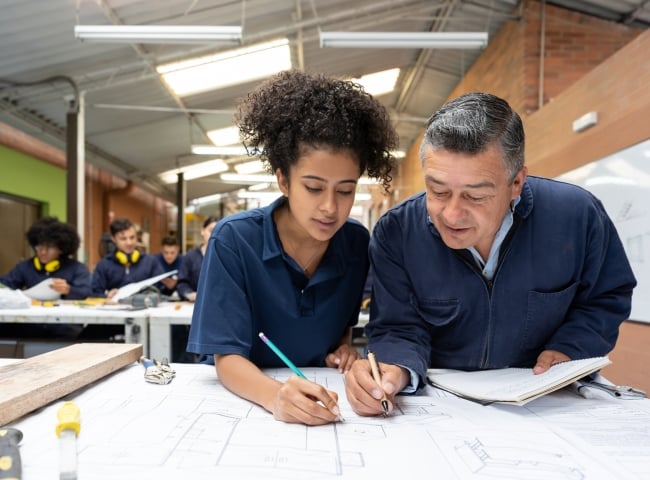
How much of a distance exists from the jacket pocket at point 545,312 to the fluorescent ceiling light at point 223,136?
25.0 ft

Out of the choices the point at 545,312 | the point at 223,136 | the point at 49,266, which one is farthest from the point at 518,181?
the point at 223,136

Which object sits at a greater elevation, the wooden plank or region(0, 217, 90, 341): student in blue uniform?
region(0, 217, 90, 341): student in blue uniform

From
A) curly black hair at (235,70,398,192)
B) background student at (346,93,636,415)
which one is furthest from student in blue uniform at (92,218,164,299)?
background student at (346,93,636,415)

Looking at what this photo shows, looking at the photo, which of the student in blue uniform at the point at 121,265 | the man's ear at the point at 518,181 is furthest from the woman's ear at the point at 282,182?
the student in blue uniform at the point at 121,265

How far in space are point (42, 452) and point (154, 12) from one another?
14.9 ft

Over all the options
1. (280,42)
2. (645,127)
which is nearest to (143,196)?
(280,42)

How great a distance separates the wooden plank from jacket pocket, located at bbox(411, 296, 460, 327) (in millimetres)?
689

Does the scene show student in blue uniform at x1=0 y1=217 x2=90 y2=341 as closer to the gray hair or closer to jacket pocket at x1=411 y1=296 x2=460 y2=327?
jacket pocket at x1=411 y1=296 x2=460 y2=327

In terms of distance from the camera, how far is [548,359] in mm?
1119

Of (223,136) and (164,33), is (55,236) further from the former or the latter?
(223,136)

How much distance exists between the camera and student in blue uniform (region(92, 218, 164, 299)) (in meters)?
4.88

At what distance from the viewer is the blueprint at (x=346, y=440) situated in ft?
2.18

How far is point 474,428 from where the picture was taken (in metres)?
0.84

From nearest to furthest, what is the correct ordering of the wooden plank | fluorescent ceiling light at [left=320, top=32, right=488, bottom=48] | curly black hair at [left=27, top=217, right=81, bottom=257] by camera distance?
the wooden plank < curly black hair at [left=27, top=217, right=81, bottom=257] < fluorescent ceiling light at [left=320, top=32, right=488, bottom=48]
